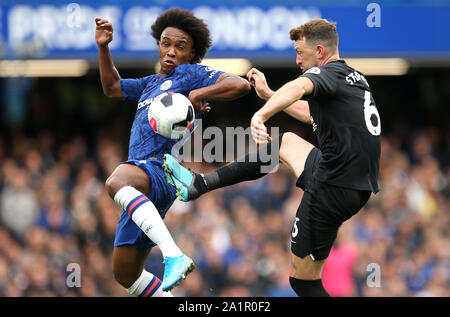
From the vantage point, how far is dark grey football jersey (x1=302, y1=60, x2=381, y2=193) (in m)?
5.72

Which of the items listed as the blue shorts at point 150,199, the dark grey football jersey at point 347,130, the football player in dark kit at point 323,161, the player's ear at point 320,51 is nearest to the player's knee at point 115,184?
the blue shorts at point 150,199

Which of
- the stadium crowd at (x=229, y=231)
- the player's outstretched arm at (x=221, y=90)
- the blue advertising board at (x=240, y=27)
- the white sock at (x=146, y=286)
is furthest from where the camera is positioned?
the blue advertising board at (x=240, y=27)

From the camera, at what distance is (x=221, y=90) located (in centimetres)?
611

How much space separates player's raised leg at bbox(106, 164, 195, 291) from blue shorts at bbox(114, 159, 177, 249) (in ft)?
0.19

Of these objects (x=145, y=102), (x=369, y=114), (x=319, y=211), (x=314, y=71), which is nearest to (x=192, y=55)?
(x=145, y=102)

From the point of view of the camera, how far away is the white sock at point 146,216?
5.77 meters

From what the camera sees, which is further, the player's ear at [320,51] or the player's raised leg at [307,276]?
the player's raised leg at [307,276]

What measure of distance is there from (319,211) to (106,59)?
2.49 meters

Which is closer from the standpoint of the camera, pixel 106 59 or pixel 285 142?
pixel 285 142

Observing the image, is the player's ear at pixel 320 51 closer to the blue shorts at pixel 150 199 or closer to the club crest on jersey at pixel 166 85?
the club crest on jersey at pixel 166 85

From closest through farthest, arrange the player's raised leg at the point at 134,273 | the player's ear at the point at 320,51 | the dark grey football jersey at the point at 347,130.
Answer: the dark grey football jersey at the point at 347,130 → the player's ear at the point at 320,51 → the player's raised leg at the point at 134,273

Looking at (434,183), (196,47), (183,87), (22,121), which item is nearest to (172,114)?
(183,87)

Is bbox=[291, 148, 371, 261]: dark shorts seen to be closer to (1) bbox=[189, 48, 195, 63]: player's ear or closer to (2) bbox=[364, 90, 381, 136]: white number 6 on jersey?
(2) bbox=[364, 90, 381, 136]: white number 6 on jersey

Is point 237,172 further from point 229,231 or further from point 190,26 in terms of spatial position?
point 229,231
